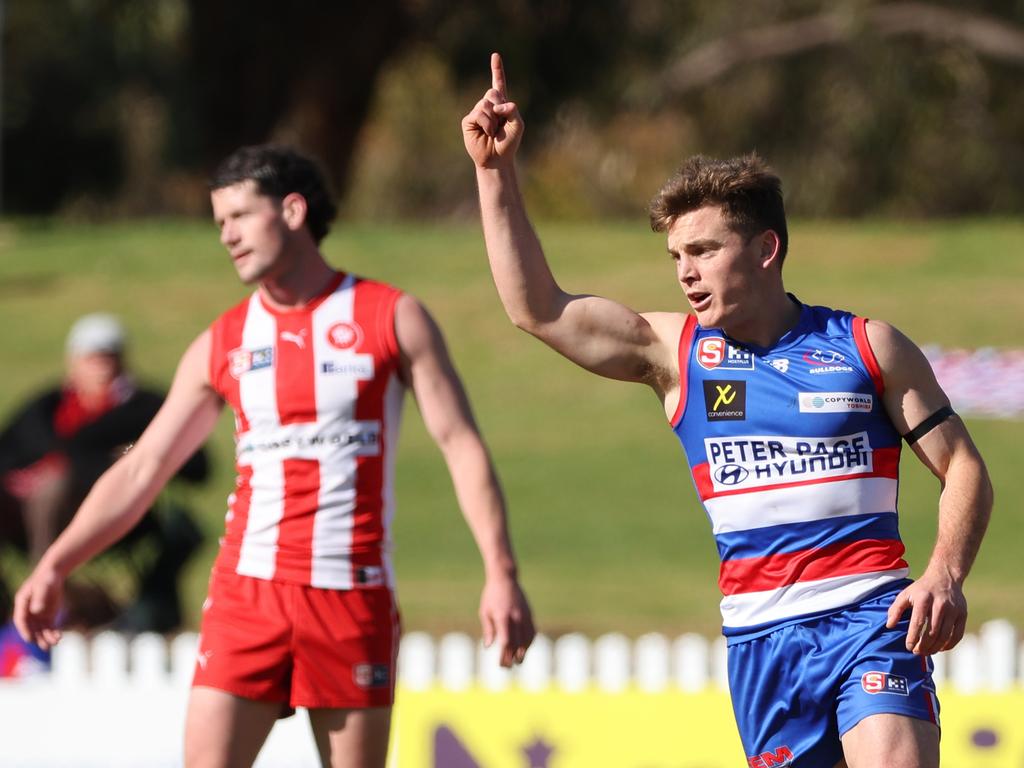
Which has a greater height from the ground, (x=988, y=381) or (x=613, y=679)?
(x=988, y=381)

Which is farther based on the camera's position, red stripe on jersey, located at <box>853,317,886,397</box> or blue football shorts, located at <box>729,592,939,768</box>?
red stripe on jersey, located at <box>853,317,886,397</box>

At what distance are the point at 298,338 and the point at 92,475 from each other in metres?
5.16

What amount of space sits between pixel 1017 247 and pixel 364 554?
1645 cm

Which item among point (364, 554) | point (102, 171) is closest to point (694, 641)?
point (364, 554)

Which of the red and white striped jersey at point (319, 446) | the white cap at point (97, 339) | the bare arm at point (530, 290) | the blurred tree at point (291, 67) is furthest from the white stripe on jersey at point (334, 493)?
the blurred tree at point (291, 67)

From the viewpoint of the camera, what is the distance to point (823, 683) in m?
3.98

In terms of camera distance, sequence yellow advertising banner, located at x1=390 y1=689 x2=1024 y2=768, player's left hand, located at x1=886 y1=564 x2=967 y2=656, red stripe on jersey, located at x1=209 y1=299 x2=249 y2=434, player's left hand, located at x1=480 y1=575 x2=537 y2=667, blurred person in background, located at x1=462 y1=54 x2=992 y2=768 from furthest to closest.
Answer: yellow advertising banner, located at x1=390 y1=689 x2=1024 y2=768 → red stripe on jersey, located at x1=209 y1=299 x2=249 y2=434 → player's left hand, located at x1=480 y1=575 x2=537 y2=667 → blurred person in background, located at x1=462 y1=54 x2=992 y2=768 → player's left hand, located at x1=886 y1=564 x2=967 y2=656

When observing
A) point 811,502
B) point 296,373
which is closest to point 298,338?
point 296,373

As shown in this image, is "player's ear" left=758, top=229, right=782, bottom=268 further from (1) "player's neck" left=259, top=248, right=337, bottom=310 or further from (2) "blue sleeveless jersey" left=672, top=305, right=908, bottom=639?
(1) "player's neck" left=259, top=248, right=337, bottom=310

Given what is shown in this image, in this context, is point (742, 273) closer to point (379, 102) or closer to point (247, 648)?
→ point (247, 648)

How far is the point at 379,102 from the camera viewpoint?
95.6 feet

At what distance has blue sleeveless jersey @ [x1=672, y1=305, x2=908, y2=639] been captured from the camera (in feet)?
13.3

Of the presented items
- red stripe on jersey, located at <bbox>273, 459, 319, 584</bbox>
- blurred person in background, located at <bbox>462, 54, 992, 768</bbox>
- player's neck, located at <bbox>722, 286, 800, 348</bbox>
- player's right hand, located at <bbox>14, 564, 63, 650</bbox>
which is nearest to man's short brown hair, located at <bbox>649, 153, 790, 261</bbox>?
blurred person in background, located at <bbox>462, 54, 992, 768</bbox>

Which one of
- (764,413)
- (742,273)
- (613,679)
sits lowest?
(613,679)
